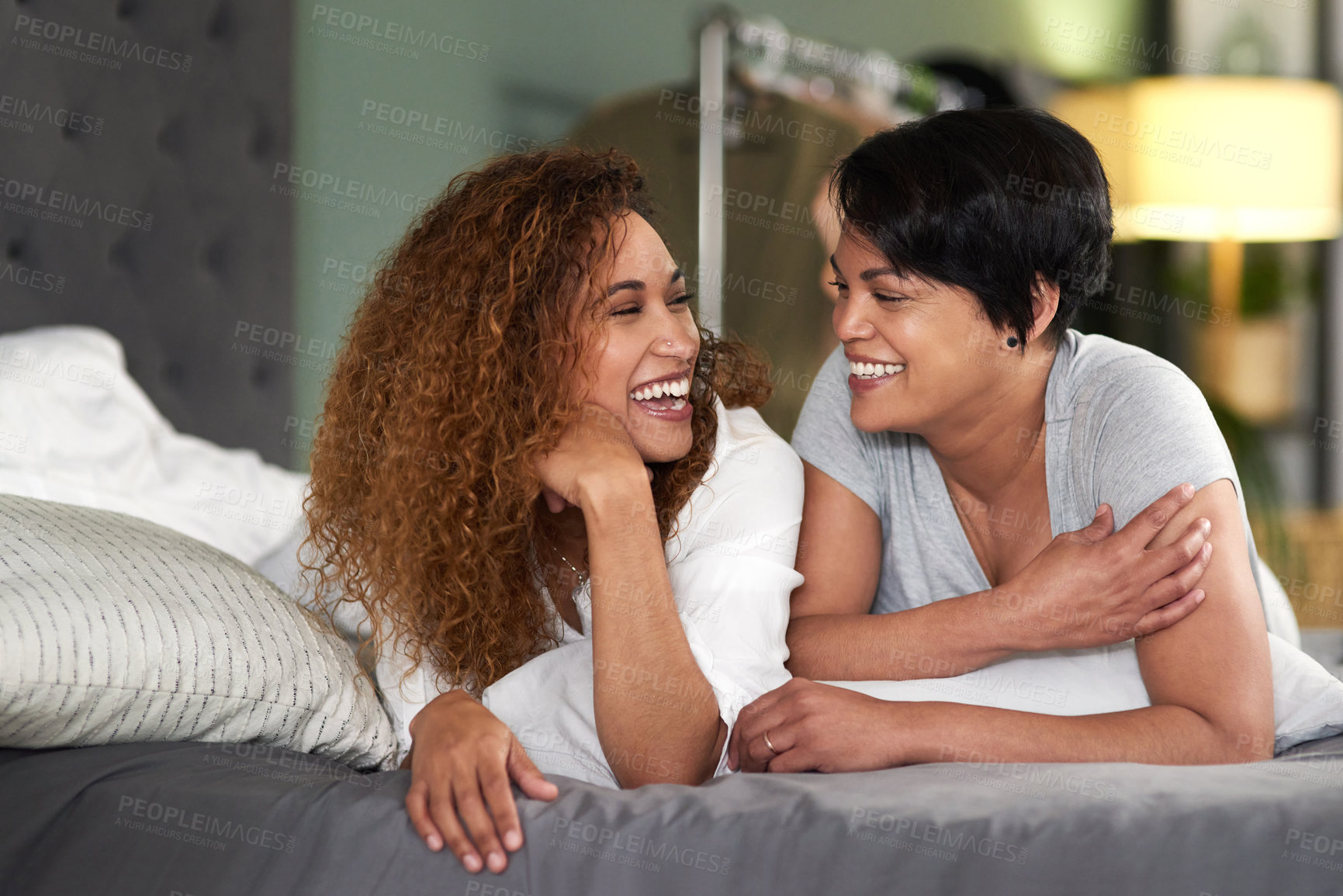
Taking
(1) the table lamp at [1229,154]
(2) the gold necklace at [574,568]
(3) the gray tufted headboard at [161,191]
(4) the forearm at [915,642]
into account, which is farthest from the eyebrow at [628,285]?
(1) the table lamp at [1229,154]

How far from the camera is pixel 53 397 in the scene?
1.59 m

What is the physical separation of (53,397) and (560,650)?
2.94 feet

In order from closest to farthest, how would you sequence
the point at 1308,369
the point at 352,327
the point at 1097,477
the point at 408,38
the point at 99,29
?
1. the point at 1097,477
2. the point at 352,327
3. the point at 99,29
4. the point at 408,38
5. the point at 1308,369

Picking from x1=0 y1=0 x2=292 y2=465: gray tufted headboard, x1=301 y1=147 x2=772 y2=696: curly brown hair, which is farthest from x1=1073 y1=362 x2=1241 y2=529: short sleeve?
x1=0 y1=0 x2=292 y2=465: gray tufted headboard

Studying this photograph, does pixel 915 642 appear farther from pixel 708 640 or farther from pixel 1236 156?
pixel 1236 156

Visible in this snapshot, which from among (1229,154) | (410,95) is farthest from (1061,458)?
(1229,154)

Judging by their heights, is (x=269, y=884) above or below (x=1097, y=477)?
below

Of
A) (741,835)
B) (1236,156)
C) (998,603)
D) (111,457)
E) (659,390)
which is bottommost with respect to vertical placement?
(741,835)

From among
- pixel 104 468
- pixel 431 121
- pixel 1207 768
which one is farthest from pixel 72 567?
pixel 431 121

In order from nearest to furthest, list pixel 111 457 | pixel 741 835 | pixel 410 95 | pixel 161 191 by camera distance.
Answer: pixel 741 835
pixel 111 457
pixel 161 191
pixel 410 95

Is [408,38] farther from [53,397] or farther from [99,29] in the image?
[53,397]

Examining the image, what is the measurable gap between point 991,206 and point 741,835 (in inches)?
29.0

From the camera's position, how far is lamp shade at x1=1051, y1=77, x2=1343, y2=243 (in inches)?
119

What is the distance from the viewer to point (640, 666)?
3.51 ft
